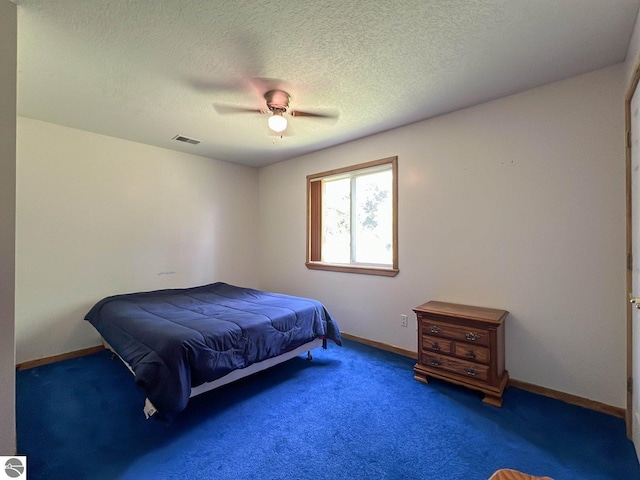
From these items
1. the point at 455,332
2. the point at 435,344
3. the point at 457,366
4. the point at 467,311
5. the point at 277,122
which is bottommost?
the point at 457,366

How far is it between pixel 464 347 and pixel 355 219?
1979mm

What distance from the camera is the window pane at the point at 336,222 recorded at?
13.0ft

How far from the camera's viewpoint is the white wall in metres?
2.13

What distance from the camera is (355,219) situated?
12.6 feet

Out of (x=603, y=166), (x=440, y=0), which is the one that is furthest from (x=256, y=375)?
(x=603, y=166)

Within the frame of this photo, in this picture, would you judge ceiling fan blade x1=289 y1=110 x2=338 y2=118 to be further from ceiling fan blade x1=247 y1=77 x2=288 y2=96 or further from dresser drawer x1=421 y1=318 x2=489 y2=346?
dresser drawer x1=421 y1=318 x2=489 y2=346

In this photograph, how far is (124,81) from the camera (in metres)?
2.28

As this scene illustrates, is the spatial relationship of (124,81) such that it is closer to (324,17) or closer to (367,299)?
(324,17)

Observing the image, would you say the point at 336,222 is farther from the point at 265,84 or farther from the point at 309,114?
the point at 265,84

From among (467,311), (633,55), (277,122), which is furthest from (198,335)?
(633,55)

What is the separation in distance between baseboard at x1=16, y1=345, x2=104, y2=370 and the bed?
42 cm

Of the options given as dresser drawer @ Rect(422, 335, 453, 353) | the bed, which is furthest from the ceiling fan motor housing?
dresser drawer @ Rect(422, 335, 453, 353)

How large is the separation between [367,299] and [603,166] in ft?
7.93

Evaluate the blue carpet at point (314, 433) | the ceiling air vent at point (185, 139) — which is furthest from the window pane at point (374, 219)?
the ceiling air vent at point (185, 139)
